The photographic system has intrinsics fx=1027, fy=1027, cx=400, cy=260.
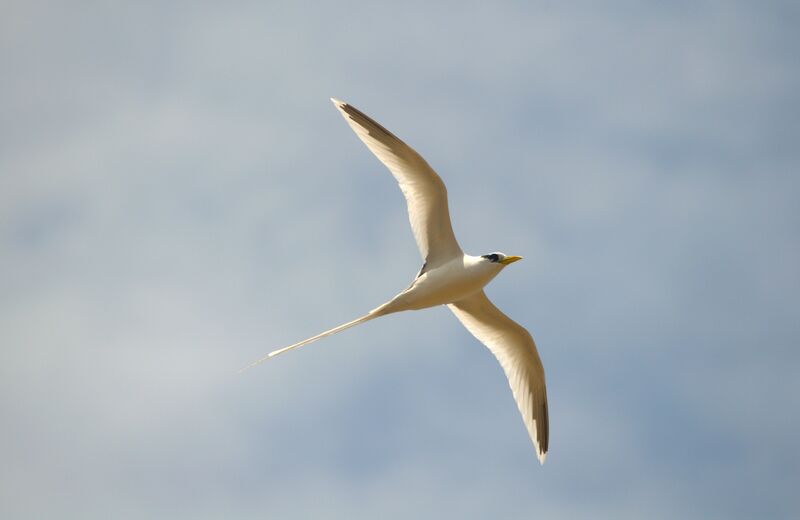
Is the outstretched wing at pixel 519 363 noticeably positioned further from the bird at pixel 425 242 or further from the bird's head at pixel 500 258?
the bird's head at pixel 500 258

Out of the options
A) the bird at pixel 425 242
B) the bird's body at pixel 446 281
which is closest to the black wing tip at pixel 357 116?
the bird at pixel 425 242

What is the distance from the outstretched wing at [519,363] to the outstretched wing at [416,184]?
75.7 inches

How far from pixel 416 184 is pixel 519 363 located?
4.49m

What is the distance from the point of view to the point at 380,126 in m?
17.4

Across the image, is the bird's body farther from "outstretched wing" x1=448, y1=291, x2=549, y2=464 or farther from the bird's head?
"outstretched wing" x1=448, y1=291, x2=549, y2=464

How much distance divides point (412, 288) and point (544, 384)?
394 cm

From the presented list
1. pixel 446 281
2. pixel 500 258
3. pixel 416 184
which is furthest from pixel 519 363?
pixel 416 184

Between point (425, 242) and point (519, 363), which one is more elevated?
point (425, 242)

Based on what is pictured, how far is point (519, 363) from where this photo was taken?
2000cm

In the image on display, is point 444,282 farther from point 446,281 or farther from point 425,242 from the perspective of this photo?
point 425,242

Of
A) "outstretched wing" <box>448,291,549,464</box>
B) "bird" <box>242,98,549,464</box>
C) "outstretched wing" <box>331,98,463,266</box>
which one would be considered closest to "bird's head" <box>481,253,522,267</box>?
"bird" <box>242,98,549,464</box>

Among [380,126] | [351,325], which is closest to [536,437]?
[351,325]

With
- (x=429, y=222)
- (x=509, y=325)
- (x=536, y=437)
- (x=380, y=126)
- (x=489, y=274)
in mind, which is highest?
(x=380, y=126)

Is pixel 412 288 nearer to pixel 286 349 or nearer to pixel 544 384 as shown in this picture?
pixel 286 349
